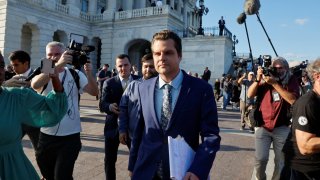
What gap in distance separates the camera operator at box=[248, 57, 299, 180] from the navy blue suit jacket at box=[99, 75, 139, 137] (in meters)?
1.97

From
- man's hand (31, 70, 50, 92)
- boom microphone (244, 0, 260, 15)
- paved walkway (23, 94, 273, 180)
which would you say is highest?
boom microphone (244, 0, 260, 15)

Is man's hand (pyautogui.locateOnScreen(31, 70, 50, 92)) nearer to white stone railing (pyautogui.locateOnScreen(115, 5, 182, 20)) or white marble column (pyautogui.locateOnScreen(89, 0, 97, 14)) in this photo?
white stone railing (pyautogui.locateOnScreen(115, 5, 182, 20))

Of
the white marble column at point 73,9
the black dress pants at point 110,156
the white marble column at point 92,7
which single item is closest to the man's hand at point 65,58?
the black dress pants at point 110,156

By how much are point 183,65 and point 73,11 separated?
11.6 m

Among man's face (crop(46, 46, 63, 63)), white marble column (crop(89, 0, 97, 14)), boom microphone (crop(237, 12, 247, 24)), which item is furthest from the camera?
white marble column (crop(89, 0, 97, 14))

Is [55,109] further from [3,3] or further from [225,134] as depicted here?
[3,3]

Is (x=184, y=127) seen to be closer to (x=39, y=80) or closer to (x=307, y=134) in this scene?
(x=307, y=134)

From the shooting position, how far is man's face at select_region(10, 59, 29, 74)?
4.85 metres

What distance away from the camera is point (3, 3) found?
24.3m

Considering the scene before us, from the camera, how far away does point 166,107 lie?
276 centimetres

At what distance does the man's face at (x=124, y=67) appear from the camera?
486cm

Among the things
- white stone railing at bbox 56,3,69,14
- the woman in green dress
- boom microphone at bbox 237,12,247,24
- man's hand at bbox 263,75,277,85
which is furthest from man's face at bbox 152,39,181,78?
white stone railing at bbox 56,3,69,14

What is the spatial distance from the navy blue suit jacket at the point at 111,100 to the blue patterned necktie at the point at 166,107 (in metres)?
2.00

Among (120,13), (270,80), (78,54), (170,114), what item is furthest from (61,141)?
(120,13)
